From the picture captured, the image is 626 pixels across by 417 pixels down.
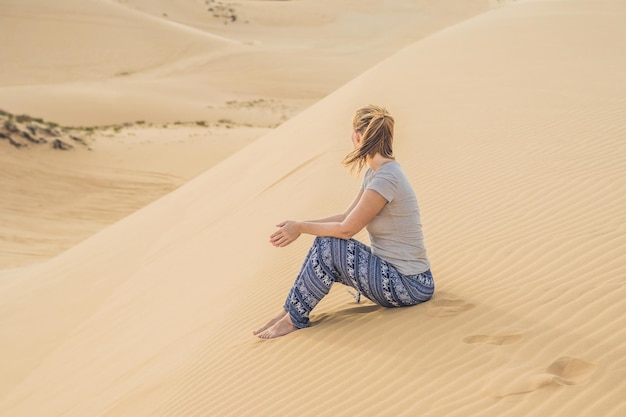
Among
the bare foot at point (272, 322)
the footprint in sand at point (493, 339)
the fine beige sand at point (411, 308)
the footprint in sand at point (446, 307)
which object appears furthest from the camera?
the bare foot at point (272, 322)

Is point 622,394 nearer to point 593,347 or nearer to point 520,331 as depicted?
point 593,347

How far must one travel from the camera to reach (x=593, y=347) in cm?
375

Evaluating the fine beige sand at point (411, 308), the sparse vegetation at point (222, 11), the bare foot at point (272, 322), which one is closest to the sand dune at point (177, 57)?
the sparse vegetation at point (222, 11)

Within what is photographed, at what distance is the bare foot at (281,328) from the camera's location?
4.88m

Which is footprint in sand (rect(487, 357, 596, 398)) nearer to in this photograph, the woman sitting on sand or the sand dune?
the woman sitting on sand

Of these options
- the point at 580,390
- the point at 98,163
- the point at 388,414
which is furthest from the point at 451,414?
the point at 98,163

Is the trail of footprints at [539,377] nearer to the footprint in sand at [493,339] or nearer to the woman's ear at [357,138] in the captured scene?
the footprint in sand at [493,339]

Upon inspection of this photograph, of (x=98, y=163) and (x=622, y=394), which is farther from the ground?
Result: (x=98, y=163)

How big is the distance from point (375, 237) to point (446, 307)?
23.7 inches

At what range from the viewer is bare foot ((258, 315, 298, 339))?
4.88m

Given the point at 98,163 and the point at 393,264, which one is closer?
the point at 393,264

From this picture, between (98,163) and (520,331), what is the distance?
16.1 metres

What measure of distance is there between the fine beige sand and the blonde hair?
0.98 metres

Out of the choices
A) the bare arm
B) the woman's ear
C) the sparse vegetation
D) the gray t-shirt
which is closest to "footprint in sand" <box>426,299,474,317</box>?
the gray t-shirt
